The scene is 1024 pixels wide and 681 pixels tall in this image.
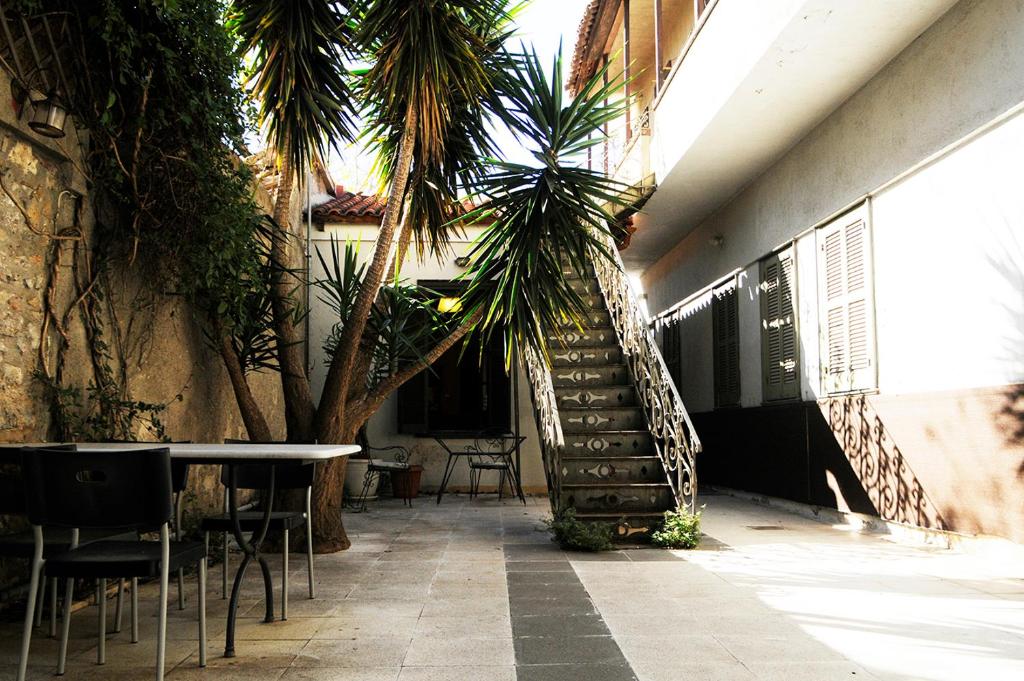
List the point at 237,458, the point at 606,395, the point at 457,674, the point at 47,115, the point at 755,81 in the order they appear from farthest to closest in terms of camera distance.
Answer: the point at 606,395 → the point at 755,81 → the point at 47,115 → the point at 237,458 → the point at 457,674

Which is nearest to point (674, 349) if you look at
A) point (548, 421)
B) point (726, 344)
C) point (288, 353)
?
point (726, 344)

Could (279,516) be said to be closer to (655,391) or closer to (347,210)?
(655,391)

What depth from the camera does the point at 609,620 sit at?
359 cm

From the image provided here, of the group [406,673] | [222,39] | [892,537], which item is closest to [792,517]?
[892,537]

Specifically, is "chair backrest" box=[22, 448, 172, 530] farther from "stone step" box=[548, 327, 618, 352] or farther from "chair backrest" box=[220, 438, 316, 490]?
"stone step" box=[548, 327, 618, 352]

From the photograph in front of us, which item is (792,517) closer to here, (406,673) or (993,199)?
(993,199)

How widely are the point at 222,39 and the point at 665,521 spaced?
163 inches

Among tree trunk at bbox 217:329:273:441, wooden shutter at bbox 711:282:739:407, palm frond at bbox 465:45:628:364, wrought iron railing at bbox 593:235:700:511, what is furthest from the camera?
wooden shutter at bbox 711:282:739:407

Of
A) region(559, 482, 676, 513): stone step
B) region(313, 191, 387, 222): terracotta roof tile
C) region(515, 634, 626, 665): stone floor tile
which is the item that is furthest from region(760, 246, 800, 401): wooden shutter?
region(515, 634, 626, 665): stone floor tile

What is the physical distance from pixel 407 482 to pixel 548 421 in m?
3.16

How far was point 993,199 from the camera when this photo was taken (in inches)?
191

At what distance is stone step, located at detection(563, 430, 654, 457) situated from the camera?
6242 millimetres

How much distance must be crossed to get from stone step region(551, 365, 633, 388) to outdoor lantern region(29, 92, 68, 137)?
14.1 feet

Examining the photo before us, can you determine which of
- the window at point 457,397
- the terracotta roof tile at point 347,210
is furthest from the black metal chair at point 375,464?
the terracotta roof tile at point 347,210
